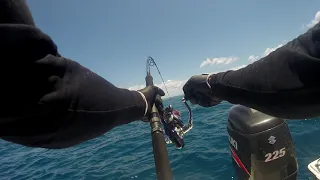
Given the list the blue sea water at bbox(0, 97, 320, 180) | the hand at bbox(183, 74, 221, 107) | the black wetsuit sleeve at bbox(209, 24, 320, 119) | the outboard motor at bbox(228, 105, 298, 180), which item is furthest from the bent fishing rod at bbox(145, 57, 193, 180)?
the blue sea water at bbox(0, 97, 320, 180)

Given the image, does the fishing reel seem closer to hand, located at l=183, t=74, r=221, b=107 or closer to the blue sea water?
hand, located at l=183, t=74, r=221, b=107

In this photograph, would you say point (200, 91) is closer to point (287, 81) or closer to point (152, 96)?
point (152, 96)

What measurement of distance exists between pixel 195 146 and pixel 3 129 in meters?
7.68

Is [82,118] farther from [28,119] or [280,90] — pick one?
[280,90]

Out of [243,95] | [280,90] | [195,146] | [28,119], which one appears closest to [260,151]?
[243,95]

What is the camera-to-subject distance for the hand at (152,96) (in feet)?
5.45

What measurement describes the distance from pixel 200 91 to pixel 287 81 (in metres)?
1.08

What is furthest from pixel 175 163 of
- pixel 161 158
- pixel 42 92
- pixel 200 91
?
pixel 42 92

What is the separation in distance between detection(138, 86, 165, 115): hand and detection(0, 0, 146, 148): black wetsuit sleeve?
475 mm

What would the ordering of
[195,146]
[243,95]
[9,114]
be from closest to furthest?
[9,114]
[243,95]
[195,146]

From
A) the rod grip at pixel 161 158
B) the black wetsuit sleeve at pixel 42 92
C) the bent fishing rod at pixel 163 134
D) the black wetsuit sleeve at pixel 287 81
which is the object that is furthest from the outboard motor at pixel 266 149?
the black wetsuit sleeve at pixel 42 92

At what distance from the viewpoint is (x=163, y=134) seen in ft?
5.05

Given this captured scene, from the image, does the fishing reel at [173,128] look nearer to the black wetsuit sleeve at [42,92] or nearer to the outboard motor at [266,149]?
the black wetsuit sleeve at [42,92]

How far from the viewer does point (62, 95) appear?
3.09 feet
